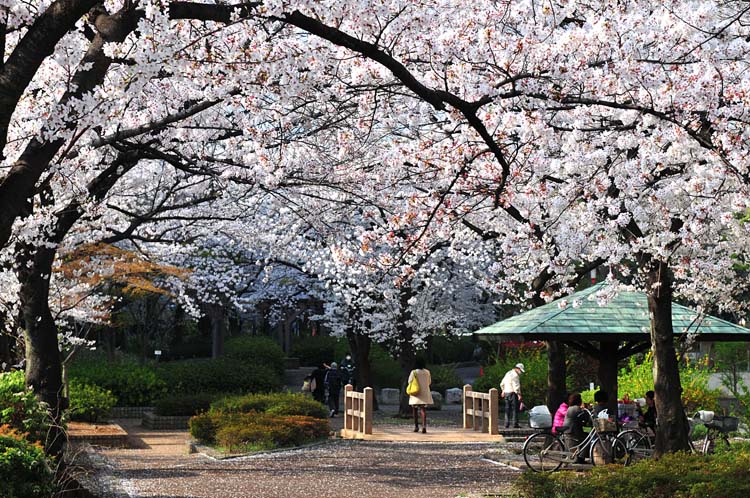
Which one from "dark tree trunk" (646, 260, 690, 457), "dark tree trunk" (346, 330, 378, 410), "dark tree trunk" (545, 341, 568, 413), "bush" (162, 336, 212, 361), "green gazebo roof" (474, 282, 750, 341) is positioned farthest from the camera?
"bush" (162, 336, 212, 361)

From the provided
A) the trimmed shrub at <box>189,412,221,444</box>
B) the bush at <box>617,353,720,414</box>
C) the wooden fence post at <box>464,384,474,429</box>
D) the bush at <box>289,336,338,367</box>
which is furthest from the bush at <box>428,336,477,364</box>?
the trimmed shrub at <box>189,412,221,444</box>

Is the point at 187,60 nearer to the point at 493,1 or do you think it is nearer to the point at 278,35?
the point at 278,35

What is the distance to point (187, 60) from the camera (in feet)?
24.0

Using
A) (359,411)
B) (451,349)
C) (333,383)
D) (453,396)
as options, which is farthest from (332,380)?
(451,349)

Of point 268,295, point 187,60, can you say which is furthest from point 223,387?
point 187,60

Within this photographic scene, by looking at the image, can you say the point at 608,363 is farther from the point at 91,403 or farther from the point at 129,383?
the point at 129,383

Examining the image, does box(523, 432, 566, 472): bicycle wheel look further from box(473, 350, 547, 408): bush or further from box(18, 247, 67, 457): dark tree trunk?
box(473, 350, 547, 408): bush

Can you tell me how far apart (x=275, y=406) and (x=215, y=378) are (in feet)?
20.9

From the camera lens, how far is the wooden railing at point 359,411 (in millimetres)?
18953

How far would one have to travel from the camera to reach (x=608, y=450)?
13.3 meters

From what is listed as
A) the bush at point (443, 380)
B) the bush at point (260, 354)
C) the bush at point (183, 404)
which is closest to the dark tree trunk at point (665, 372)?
the bush at point (183, 404)

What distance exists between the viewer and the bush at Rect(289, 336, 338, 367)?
40.0 meters

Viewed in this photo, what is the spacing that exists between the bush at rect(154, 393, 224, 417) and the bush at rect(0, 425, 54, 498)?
1391 centimetres

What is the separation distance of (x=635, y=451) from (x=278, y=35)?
27.1 feet
